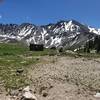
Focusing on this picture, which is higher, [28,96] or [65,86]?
[65,86]

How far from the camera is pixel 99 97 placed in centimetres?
2211

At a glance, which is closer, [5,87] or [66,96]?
[66,96]

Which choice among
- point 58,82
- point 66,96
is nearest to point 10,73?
point 58,82

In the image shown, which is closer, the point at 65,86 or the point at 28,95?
the point at 28,95

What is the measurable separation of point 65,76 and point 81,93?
22.7ft

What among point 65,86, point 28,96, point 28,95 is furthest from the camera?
point 65,86

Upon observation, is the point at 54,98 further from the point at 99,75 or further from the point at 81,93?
the point at 99,75

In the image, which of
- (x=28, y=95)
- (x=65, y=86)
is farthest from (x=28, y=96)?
(x=65, y=86)

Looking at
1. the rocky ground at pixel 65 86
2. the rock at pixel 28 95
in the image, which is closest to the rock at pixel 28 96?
the rock at pixel 28 95

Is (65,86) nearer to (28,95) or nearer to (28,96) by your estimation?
(28,95)

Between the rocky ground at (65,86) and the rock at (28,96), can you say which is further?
the rocky ground at (65,86)

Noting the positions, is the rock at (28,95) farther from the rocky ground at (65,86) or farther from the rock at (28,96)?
the rocky ground at (65,86)

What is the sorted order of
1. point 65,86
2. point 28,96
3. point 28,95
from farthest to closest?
point 65,86 → point 28,95 → point 28,96

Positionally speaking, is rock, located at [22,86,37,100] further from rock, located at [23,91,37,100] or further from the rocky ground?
the rocky ground
